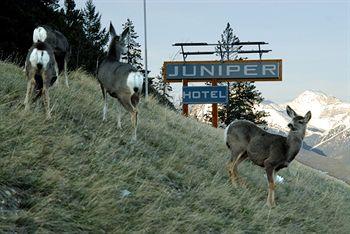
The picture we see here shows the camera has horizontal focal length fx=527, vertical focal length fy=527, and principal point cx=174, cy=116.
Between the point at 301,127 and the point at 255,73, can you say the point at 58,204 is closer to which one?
the point at 301,127

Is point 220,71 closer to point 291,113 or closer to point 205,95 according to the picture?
point 205,95

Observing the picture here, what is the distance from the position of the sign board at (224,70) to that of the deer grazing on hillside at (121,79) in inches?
674

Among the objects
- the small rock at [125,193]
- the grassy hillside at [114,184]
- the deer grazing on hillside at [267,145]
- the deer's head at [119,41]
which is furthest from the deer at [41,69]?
the deer grazing on hillside at [267,145]

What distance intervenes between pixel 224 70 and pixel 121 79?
1914 centimetres

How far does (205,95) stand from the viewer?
25.9 m

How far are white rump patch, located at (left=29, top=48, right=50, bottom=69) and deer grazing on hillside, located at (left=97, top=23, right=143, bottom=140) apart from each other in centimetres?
169

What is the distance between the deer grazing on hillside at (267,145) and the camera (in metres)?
9.83

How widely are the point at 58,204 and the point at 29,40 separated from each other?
20507mm

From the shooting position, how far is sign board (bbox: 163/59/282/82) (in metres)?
27.8

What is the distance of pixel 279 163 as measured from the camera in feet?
32.2

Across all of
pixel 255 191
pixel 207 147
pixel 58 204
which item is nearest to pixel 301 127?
pixel 255 191

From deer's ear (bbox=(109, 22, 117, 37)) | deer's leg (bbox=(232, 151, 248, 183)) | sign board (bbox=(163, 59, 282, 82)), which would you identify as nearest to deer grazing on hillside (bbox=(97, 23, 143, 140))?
deer's ear (bbox=(109, 22, 117, 37))

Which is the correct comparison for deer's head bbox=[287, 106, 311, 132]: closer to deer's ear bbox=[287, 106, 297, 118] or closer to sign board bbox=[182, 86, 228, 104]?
deer's ear bbox=[287, 106, 297, 118]

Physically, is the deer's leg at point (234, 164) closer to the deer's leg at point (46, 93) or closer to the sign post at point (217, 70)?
the deer's leg at point (46, 93)
